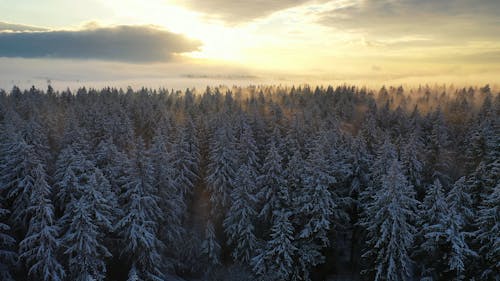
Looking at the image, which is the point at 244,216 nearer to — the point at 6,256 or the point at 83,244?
Answer: the point at 83,244

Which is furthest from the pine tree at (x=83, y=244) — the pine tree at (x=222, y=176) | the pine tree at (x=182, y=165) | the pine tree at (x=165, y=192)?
the pine tree at (x=222, y=176)

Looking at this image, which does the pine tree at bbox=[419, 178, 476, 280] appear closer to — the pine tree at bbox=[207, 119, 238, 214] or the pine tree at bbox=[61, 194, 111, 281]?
the pine tree at bbox=[207, 119, 238, 214]

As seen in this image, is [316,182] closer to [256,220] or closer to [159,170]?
[256,220]

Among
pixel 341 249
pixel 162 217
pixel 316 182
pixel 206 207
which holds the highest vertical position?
pixel 316 182

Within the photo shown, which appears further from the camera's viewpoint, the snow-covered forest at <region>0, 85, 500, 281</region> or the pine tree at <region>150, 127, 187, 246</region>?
the pine tree at <region>150, 127, 187, 246</region>

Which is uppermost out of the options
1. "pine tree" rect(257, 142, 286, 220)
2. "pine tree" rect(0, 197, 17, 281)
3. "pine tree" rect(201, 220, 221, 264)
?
"pine tree" rect(257, 142, 286, 220)

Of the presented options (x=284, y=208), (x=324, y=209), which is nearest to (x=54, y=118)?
(x=284, y=208)

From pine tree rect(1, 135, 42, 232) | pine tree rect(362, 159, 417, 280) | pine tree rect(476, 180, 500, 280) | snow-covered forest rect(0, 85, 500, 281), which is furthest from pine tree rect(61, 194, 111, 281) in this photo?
pine tree rect(476, 180, 500, 280)

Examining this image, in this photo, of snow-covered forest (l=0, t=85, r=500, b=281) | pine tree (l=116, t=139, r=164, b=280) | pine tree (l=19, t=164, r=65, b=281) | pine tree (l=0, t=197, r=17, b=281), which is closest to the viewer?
pine tree (l=19, t=164, r=65, b=281)

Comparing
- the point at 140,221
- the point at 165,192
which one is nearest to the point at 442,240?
the point at 140,221
